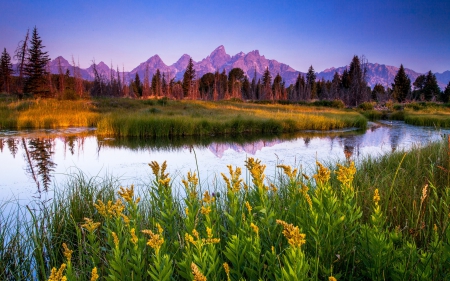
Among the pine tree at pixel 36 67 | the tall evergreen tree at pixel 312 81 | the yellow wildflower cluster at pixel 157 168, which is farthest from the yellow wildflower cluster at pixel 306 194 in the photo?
the tall evergreen tree at pixel 312 81

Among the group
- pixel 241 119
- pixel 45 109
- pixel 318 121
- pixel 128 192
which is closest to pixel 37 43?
pixel 45 109

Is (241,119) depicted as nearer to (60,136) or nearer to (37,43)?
(60,136)

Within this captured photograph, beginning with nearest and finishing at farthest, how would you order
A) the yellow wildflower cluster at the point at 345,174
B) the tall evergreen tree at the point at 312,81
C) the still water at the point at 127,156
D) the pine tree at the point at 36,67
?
the yellow wildflower cluster at the point at 345,174 → the still water at the point at 127,156 → the pine tree at the point at 36,67 → the tall evergreen tree at the point at 312,81

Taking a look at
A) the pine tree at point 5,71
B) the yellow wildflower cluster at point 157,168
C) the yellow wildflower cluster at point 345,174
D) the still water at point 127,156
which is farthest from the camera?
the pine tree at point 5,71

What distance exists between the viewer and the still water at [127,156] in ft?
24.0

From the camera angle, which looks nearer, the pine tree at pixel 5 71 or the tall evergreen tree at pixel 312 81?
Result: the pine tree at pixel 5 71

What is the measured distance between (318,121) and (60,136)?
1515 centimetres

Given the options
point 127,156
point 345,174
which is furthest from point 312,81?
point 345,174

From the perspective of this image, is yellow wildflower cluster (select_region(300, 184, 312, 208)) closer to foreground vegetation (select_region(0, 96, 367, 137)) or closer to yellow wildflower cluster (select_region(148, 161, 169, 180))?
yellow wildflower cluster (select_region(148, 161, 169, 180))

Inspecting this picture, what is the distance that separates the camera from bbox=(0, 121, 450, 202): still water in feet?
24.0

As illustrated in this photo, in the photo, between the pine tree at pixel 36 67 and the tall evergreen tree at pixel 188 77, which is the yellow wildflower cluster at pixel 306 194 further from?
the tall evergreen tree at pixel 188 77

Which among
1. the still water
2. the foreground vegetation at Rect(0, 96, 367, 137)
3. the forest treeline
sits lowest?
the still water

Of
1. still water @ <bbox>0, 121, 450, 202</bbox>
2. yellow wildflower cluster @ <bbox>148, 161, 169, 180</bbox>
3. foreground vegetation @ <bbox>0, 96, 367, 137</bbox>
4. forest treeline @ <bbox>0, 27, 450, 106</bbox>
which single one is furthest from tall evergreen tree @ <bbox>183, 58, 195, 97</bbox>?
yellow wildflower cluster @ <bbox>148, 161, 169, 180</bbox>

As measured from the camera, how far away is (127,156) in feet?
33.8
